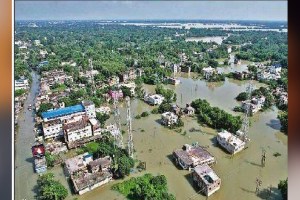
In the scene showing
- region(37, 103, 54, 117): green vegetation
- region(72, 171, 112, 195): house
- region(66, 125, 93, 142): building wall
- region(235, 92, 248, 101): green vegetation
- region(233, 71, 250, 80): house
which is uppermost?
region(233, 71, 250, 80): house

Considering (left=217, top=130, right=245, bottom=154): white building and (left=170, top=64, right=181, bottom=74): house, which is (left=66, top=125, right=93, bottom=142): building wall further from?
(left=170, top=64, right=181, bottom=74): house

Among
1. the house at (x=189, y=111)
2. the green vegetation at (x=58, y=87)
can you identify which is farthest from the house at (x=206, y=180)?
the green vegetation at (x=58, y=87)

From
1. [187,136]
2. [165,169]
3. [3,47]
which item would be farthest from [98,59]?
[3,47]

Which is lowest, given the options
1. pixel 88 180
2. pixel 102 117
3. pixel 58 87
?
pixel 88 180

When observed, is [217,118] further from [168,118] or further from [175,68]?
[175,68]

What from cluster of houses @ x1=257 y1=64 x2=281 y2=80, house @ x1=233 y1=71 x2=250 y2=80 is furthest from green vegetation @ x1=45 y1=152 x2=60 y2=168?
house @ x1=233 y1=71 x2=250 y2=80

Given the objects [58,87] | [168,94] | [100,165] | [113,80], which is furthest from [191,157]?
[58,87]

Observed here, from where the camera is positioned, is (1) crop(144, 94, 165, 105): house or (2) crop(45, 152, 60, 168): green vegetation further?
(1) crop(144, 94, 165, 105): house
